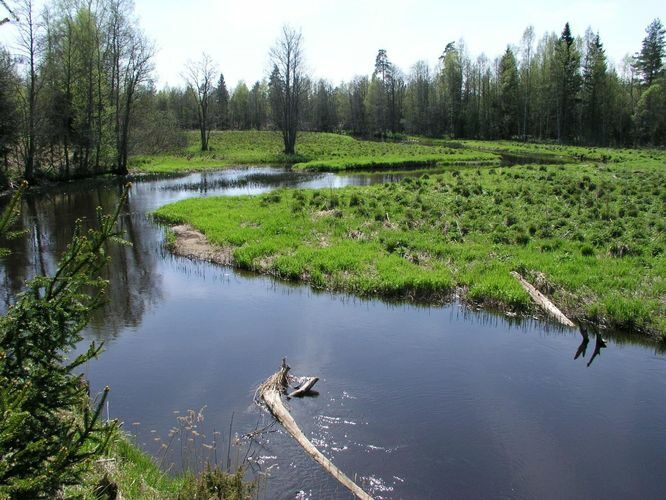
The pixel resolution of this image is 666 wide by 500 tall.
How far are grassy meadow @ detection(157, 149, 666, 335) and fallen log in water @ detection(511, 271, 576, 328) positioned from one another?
0.87 feet

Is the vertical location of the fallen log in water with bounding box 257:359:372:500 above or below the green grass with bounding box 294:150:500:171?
below

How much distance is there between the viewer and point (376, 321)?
13.9m

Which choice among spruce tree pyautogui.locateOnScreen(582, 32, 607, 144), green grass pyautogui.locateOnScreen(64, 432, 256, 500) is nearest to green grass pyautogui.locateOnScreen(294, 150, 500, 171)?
spruce tree pyautogui.locateOnScreen(582, 32, 607, 144)

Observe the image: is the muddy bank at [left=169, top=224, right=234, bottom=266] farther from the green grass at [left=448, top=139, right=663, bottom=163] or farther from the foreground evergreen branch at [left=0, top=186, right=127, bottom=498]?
the green grass at [left=448, top=139, right=663, bottom=163]

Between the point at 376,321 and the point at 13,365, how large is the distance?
998 centimetres

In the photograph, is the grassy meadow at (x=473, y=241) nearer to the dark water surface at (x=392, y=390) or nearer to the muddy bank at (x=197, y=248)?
the muddy bank at (x=197, y=248)

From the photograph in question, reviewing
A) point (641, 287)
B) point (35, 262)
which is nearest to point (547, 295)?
point (641, 287)

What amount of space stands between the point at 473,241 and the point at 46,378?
53.5 feet

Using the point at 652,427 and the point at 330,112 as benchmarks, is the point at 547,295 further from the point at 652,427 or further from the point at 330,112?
the point at 330,112

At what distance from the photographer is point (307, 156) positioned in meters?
63.9

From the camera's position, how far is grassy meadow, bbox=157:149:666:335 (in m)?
14.7

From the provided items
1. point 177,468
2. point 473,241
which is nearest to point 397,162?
point 473,241

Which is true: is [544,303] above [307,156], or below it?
below

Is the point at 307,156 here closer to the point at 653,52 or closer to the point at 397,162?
the point at 397,162
